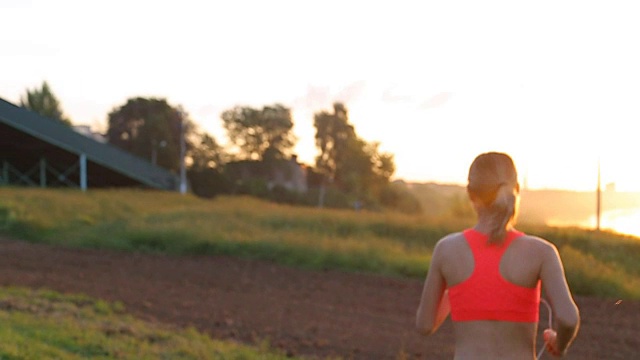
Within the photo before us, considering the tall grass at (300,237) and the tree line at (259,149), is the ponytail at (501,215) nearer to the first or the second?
the tall grass at (300,237)

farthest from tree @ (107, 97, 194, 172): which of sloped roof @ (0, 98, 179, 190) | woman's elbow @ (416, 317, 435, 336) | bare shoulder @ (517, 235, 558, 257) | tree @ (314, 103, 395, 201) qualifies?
bare shoulder @ (517, 235, 558, 257)

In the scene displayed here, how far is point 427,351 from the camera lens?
31.1ft

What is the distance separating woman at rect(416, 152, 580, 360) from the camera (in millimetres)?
2844

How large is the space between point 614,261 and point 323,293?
827cm

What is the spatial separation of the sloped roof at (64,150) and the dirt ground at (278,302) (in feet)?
59.5

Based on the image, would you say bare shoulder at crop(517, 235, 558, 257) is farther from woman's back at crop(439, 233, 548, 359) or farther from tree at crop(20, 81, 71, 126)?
tree at crop(20, 81, 71, 126)

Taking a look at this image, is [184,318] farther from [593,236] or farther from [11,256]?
[593,236]

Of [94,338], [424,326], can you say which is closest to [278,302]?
[94,338]

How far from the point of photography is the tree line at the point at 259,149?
5228 centimetres

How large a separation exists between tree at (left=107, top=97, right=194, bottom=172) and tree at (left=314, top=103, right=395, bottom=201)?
374 inches

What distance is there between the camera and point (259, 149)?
6247 centimetres

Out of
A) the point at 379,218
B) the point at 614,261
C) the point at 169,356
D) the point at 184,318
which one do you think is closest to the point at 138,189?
the point at 379,218

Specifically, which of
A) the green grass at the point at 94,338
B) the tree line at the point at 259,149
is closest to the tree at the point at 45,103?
the tree line at the point at 259,149

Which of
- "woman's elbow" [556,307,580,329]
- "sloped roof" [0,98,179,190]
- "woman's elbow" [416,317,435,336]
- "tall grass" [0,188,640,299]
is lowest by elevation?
"tall grass" [0,188,640,299]
